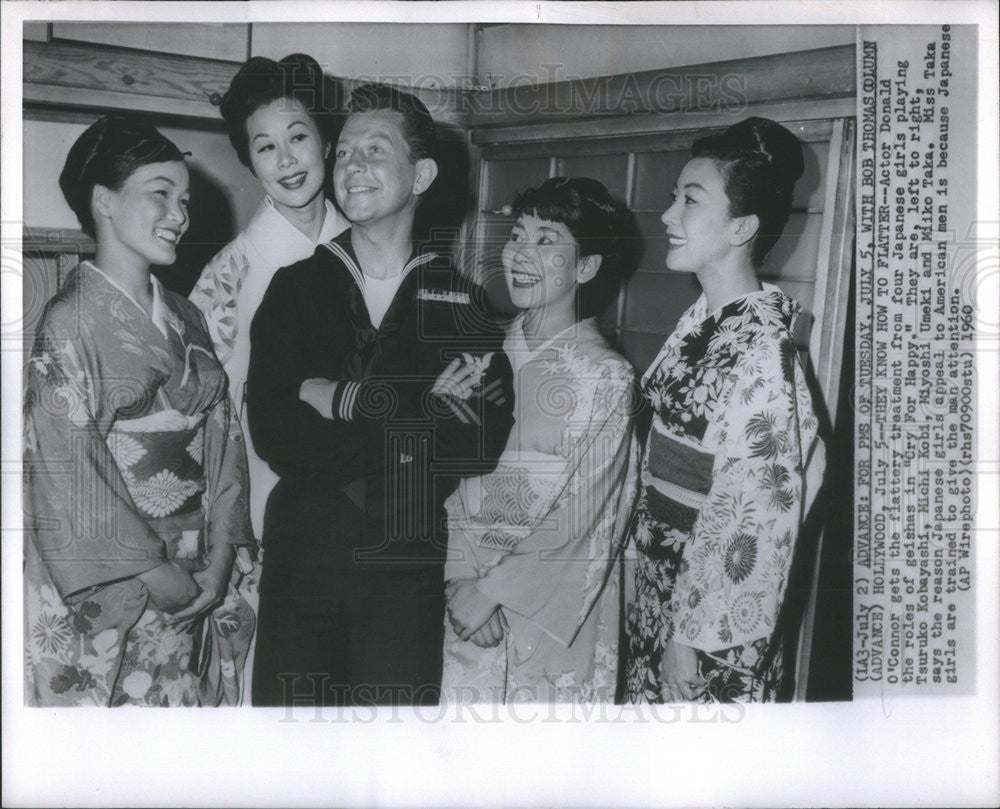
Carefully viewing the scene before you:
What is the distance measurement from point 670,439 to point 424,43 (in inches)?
26.0

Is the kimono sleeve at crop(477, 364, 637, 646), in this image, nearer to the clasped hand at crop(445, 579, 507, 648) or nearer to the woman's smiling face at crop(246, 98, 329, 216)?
the clasped hand at crop(445, 579, 507, 648)

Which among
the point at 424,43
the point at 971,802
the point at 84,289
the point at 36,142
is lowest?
the point at 971,802

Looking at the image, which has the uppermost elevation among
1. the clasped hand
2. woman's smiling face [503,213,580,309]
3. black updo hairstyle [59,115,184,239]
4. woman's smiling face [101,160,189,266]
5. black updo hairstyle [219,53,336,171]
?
black updo hairstyle [219,53,336,171]

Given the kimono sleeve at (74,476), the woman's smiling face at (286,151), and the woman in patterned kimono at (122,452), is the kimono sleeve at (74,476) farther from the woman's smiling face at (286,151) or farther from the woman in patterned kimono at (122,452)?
the woman's smiling face at (286,151)

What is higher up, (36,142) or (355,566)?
(36,142)

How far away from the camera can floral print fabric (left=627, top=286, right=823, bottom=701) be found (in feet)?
4.08

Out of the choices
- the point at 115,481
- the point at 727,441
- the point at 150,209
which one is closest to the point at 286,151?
the point at 150,209

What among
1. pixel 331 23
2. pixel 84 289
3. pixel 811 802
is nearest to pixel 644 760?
pixel 811 802

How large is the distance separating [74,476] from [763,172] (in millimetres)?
1050

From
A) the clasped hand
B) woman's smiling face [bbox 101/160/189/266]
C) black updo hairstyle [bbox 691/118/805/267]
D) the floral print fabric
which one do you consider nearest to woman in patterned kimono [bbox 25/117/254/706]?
woman's smiling face [bbox 101/160/189/266]

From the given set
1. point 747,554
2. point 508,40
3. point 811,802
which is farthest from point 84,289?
point 811,802

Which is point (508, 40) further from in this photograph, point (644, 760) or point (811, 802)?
point (811, 802)

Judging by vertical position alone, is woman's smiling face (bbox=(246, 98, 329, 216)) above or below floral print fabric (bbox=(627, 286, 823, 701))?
above

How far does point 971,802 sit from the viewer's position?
1298 mm
